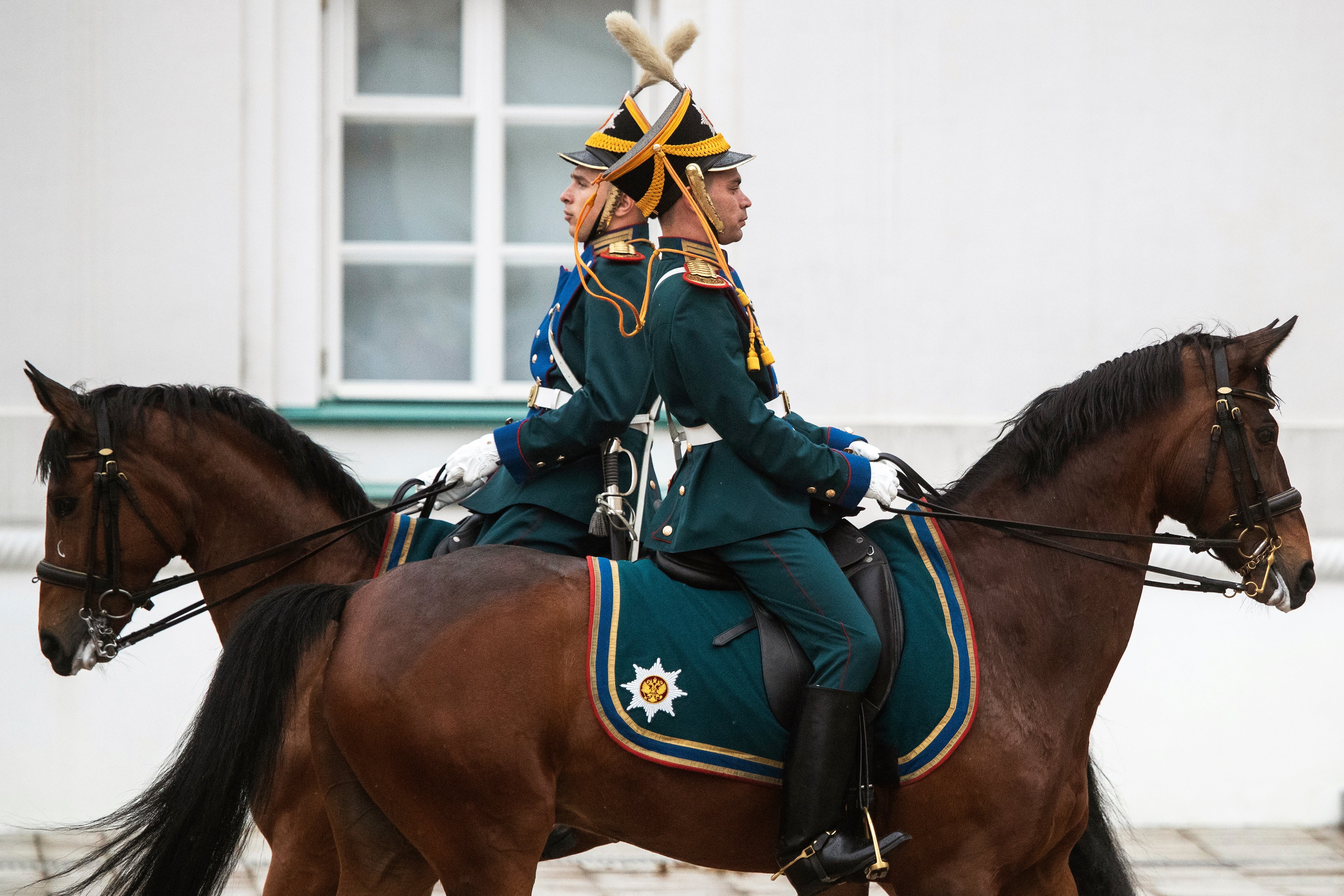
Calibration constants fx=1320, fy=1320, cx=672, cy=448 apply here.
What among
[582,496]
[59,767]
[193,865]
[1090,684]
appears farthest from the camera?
[59,767]

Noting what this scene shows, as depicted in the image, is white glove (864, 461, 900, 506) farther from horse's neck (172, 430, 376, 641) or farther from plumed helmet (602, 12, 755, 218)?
horse's neck (172, 430, 376, 641)

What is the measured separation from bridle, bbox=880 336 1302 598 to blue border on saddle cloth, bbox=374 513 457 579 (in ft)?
4.17

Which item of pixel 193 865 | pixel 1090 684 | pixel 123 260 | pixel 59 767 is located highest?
pixel 123 260

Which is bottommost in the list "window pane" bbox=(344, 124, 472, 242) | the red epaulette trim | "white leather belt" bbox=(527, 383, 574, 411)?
"white leather belt" bbox=(527, 383, 574, 411)

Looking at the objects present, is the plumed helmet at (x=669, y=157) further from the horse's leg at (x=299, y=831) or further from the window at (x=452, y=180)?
the window at (x=452, y=180)

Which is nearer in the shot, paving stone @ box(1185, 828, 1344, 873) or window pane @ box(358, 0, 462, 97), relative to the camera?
paving stone @ box(1185, 828, 1344, 873)

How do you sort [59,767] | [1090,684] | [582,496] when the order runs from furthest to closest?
[59,767] → [582,496] → [1090,684]

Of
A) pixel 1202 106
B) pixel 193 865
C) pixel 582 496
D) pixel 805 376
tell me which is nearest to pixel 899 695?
pixel 582 496

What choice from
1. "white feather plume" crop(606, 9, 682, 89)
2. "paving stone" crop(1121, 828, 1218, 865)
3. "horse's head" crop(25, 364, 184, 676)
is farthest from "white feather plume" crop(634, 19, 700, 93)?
"paving stone" crop(1121, 828, 1218, 865)

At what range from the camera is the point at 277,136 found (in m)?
5.79

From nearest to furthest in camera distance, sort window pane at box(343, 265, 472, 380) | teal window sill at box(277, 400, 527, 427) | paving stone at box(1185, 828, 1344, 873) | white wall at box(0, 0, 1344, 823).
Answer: paving stone at box(1185, 828, 1344, 873) → white wall at box(0, 0, 1344, 823) → teal window sill at box(277, 400, 527, 427) → window pane at box(343, 265, 472, 380)

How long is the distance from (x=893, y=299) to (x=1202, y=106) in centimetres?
159

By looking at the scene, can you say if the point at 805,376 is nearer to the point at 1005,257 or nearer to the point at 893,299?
the point at 893,299

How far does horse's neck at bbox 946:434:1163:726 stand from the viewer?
2.99m
